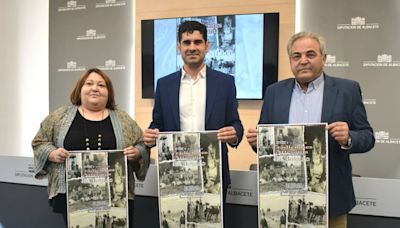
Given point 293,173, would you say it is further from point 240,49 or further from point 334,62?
point 240,49

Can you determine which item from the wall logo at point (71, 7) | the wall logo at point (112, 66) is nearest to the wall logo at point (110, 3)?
the wall logo at point (71, 7)

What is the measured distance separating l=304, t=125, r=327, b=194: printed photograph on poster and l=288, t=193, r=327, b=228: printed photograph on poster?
4 cm

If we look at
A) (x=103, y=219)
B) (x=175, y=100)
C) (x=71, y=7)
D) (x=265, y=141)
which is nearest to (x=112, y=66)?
(x=71, y=7)

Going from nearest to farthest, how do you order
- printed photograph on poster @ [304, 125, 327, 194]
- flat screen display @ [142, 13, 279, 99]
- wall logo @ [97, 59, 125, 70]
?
printed photograph on poster @ [304, 125, 327, 194]
flat screen display @ [142, 13, 279, 99]
wall logo @ [97, 59, 125, 70]

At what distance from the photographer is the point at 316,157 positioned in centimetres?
199

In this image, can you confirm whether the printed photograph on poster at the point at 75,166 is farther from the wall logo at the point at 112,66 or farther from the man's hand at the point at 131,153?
the wall logo at the point at 112,66

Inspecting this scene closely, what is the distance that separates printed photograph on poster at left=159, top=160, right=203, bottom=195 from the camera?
2287mm

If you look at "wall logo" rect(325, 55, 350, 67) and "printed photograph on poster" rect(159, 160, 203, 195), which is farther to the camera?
"wall logo" rect(325, 55, 350, 67)

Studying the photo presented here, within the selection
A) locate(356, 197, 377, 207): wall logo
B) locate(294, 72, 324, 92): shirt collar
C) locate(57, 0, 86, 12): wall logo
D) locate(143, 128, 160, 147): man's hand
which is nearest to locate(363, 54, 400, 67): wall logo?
locate(356, 197, 377, 207): wall logo

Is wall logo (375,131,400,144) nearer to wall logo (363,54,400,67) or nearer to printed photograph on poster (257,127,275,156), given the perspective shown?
wall logo (363,54,400,67)

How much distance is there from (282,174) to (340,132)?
0.36 metres

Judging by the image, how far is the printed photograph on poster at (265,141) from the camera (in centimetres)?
207

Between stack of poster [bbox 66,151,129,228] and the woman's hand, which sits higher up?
the woman's hand

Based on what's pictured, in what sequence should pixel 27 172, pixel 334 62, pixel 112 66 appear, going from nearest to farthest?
pixel 27 172 < pixel 334 62 < pixel 112 66
